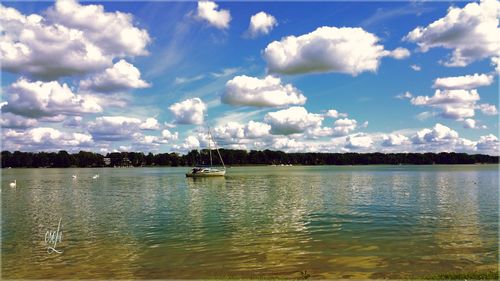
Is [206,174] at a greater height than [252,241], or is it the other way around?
[206,174]

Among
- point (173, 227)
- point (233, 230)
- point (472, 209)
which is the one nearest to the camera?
point (233, 230)

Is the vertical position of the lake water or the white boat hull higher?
the white boat hull

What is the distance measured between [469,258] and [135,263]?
19.5 m

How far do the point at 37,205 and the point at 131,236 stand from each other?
3103cm

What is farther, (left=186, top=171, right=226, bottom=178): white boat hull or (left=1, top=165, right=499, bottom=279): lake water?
(left=186, top=171, right=226, bottom=178): white boat hull

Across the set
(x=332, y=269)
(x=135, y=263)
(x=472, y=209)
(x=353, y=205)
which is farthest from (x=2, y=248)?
→ (x=472, y=209)

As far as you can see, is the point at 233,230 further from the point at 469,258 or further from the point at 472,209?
the point at 472,209

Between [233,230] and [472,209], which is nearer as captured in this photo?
[233,230]

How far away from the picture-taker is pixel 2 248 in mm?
28766

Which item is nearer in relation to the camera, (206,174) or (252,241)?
(252,241)

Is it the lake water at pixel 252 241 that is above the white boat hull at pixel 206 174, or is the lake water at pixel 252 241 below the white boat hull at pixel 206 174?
below

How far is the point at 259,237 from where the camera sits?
3100 centimetres

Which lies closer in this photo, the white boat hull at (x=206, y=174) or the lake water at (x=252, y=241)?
the lake water at (x=252, y=241)

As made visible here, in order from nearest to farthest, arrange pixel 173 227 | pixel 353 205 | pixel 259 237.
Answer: pixel 259 237, pixel 173 227, pixel 353 205
